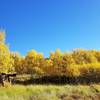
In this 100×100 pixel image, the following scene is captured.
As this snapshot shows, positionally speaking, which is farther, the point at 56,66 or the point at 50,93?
the point at 56,66

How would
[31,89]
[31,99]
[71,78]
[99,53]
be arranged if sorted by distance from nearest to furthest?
1. [31,99]
2. [31,89]
3. [71,78]
4. [99,53]

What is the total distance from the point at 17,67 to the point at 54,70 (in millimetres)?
19778

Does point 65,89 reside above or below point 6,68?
below

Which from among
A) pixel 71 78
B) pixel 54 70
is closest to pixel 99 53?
pixel 54 70

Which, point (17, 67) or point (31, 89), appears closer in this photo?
point (31, 89)

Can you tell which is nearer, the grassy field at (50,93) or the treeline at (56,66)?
the grassy field at (50,93)

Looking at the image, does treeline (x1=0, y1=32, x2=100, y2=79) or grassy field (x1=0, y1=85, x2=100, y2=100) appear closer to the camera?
grassy field (x1=0, y1=85, x2=100, y2=100)

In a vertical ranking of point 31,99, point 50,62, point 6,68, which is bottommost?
point 31,99

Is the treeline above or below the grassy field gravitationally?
above

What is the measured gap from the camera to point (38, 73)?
256 feet

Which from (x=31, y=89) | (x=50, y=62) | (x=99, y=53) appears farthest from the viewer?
(x=99, y=53)

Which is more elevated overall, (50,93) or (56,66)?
(56,66)

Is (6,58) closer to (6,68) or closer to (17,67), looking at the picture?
(6,68)

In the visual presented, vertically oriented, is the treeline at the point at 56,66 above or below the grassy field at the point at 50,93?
above
